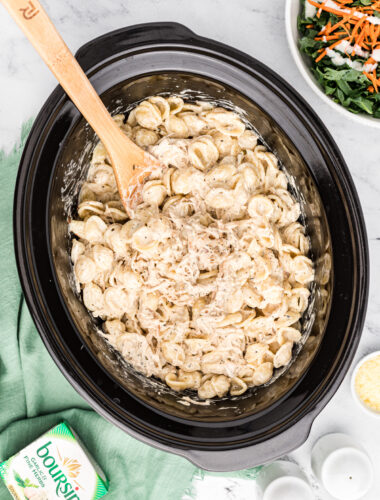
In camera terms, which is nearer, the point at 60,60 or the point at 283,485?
the point at 60,60

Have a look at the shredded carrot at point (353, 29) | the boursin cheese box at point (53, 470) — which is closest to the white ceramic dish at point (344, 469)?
the boursin cheese box at point (53, 470)

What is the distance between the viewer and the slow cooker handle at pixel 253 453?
51.3 inches

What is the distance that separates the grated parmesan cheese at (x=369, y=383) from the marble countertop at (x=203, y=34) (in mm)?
75

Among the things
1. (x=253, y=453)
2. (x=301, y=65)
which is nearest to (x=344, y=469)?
(x=253, y=453)

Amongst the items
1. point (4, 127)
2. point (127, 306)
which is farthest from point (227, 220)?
point (4, 127)

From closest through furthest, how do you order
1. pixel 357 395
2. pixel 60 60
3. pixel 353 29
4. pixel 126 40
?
pixel 60 60, pixel 126 40, pixel 353 29, pixel 357 395

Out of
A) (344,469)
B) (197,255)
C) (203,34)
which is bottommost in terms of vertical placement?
(344,469)

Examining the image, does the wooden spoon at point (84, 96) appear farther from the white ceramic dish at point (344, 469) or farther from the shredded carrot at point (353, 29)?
the white ceramic dish at point (344, 469)

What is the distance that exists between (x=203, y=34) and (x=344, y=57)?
0.47 m

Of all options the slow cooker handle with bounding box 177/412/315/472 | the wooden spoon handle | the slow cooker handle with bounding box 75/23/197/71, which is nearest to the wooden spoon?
the wooden spoon handle

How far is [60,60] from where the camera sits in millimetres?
1188

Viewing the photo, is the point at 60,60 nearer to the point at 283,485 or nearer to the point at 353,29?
the point at 353,29

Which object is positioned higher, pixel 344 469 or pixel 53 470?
pixel 53 470

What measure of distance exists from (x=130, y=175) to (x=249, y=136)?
0.40 m
